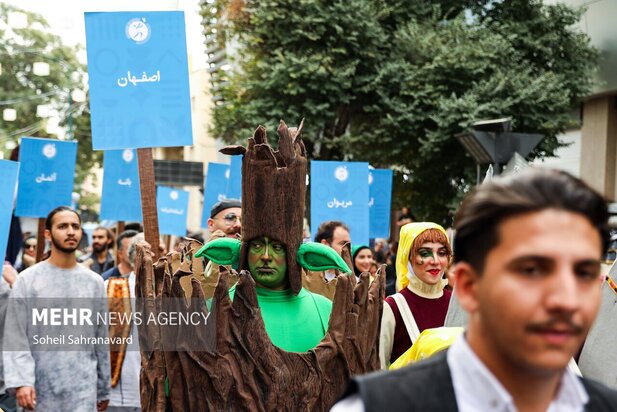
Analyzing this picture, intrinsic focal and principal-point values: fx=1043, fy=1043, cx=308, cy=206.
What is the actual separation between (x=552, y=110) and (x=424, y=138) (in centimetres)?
242

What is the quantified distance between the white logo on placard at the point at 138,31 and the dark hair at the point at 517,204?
18.7 ft

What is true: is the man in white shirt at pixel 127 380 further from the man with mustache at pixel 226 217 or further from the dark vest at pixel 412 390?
the dark vest at pixel 412 390

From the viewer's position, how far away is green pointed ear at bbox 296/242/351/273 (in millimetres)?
4691

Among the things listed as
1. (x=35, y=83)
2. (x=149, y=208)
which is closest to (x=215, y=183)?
(x=149, y=208)

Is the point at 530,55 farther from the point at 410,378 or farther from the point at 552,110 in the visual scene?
the point at 410,378

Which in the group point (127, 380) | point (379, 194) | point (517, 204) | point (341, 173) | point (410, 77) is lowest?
point (127, 380)

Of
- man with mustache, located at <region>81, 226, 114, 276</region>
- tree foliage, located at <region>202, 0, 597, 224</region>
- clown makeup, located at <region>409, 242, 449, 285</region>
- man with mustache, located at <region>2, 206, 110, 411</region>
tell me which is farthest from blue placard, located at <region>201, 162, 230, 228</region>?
clown makeup, located at <region>409, 242, 449, 285</region>

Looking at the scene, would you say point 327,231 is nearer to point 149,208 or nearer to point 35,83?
point 149,208

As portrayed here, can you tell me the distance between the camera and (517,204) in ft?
6.00

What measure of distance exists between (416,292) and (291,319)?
4.73ft

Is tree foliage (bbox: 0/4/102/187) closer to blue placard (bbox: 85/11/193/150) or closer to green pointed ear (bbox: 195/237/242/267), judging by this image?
blue placard (bbox: 85/11/193/150)

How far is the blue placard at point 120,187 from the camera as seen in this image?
12.4 m

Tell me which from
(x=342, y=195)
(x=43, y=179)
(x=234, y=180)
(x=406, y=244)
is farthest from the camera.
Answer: (x=234, y=180)

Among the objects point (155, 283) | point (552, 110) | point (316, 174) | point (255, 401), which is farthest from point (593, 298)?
point (552, 110)
